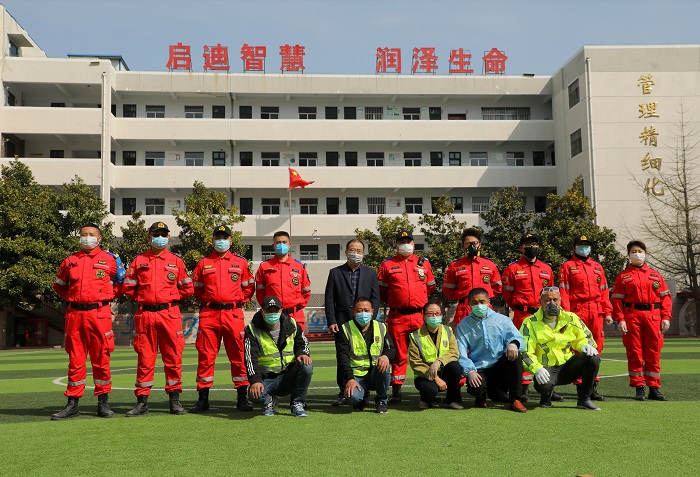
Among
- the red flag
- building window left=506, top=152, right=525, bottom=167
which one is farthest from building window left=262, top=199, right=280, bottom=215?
building window left=506, top=152, right=525, bottom=167

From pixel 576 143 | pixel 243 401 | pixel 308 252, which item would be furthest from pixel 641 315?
pixel 308 252

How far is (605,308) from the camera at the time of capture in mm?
10250

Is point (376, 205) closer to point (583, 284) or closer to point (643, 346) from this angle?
point (583, 284)

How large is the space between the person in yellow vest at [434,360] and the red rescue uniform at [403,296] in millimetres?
625

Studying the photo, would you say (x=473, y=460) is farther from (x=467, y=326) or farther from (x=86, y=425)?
(x=86, y=425)

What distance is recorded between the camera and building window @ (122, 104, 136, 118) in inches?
1767

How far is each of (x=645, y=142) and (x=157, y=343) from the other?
127 feet

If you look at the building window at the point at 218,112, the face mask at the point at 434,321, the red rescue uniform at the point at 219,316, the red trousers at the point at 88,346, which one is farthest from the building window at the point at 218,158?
the face mask at the point at 434,321

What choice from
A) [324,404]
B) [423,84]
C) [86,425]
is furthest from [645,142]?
[86,425]

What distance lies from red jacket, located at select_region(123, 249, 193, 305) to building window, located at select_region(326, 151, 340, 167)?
36932mm

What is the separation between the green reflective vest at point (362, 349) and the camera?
27.5 ft

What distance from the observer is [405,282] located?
9.48 meters

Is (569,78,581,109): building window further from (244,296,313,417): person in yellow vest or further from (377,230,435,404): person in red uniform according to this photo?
(244,296,313,417): person in yellow vest

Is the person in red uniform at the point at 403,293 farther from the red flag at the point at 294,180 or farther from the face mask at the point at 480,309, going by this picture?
the red flag at the point at 294,180
